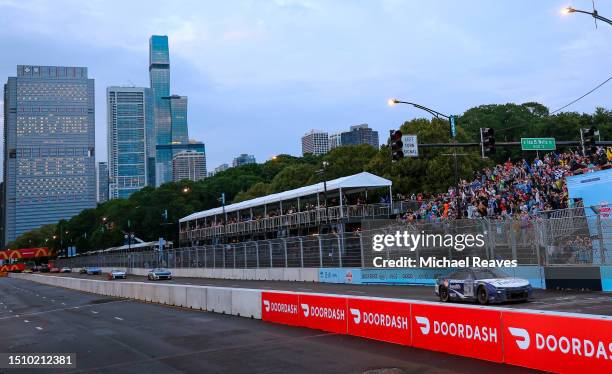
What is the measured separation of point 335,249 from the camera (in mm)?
31734

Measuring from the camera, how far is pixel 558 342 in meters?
8.04

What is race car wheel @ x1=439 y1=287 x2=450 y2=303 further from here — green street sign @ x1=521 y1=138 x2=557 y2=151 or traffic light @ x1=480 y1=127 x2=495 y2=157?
green street sign @ x1=521 y1=138 x2=557 y2=151

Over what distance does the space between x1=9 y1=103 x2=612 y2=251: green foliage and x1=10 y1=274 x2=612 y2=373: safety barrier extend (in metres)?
27.2

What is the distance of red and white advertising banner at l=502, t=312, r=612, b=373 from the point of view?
7.34 m

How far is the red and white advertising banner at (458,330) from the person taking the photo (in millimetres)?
9188

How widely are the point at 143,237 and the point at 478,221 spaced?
328 feet

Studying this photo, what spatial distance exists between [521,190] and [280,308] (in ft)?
70.1

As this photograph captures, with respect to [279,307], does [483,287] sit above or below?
above

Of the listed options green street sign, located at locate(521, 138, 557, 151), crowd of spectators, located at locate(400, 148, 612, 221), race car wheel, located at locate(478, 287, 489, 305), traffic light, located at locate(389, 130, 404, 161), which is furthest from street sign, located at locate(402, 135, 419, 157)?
race car wheel, located at locate(478, 287, 489, 305)

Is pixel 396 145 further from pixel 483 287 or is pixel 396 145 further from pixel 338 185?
pixel 338 185

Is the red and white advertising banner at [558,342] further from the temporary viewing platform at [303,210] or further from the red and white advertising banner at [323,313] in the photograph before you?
the temporary viewing platform at [303,210]

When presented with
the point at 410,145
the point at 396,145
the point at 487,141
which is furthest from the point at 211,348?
the point at 487,141

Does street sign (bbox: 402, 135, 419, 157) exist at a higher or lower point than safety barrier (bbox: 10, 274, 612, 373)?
higher

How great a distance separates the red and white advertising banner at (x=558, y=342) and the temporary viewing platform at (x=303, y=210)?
118 feet
